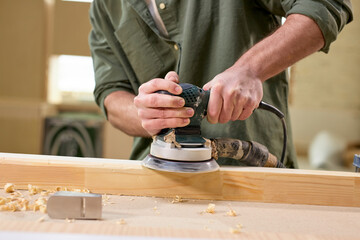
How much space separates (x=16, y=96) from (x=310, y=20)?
3.65 m

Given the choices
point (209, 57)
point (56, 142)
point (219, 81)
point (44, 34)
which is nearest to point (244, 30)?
point (209, 57)

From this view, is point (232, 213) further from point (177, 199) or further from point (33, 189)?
point (33, 189)

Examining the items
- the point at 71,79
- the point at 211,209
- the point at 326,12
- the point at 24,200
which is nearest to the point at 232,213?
the point at 211,209

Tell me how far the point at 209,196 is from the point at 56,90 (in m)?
3.74

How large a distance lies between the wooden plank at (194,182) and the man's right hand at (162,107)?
0.42ft

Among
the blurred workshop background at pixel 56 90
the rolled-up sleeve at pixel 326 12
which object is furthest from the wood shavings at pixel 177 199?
the blurred workshop background at pixel 56 90

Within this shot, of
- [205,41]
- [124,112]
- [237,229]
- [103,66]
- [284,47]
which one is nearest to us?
[237,229]

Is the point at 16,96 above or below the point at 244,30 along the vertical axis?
below

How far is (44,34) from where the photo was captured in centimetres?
406

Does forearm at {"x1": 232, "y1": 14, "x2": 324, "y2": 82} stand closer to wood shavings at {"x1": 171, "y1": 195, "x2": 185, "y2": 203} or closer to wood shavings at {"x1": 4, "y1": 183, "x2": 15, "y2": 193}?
wood shavings at {"x1": 171, "y1": 195, "x2": 185, "y2": 203}

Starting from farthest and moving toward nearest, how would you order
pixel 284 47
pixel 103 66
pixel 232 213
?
1. pixel 103 66
2. pixel 284 47
3. pixel 232 213

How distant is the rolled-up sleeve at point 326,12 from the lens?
1168 mm

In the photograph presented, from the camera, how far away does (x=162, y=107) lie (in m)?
0.97

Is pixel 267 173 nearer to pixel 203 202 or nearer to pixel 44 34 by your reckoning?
pixel 203 202
